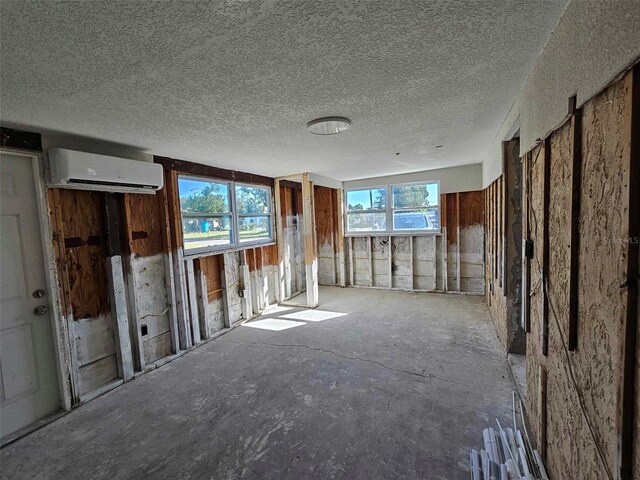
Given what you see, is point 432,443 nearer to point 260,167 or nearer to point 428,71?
point 428,71

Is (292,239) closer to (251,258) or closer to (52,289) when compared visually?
(251,258)

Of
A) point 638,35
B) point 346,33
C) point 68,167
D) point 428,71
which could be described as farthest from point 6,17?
point 638,35

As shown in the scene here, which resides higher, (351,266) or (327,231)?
(327,231)

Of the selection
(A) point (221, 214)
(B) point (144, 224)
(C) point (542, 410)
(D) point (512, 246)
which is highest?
(A) point (221, 214)

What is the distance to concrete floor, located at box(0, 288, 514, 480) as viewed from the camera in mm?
1741

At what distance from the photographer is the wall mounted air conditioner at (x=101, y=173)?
2.21m

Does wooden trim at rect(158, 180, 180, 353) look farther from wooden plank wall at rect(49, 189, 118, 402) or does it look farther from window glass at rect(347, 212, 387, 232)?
window glass at rect(347, 212, 387, 232)

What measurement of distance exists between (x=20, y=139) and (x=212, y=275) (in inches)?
94.5

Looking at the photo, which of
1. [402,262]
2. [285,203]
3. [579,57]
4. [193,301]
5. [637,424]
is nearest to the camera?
[637,424]

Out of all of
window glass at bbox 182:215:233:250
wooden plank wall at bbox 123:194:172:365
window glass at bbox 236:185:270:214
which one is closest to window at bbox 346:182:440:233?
window glass at bbox 236:185:270:214

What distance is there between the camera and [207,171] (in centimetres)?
375

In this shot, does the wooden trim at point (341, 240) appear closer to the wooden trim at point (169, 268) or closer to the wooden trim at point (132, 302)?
the wooden trim at point (169, 268)

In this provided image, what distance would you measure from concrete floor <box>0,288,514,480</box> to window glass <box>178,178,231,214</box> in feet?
5.98

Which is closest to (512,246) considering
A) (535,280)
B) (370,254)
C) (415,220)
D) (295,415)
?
(535,280)
